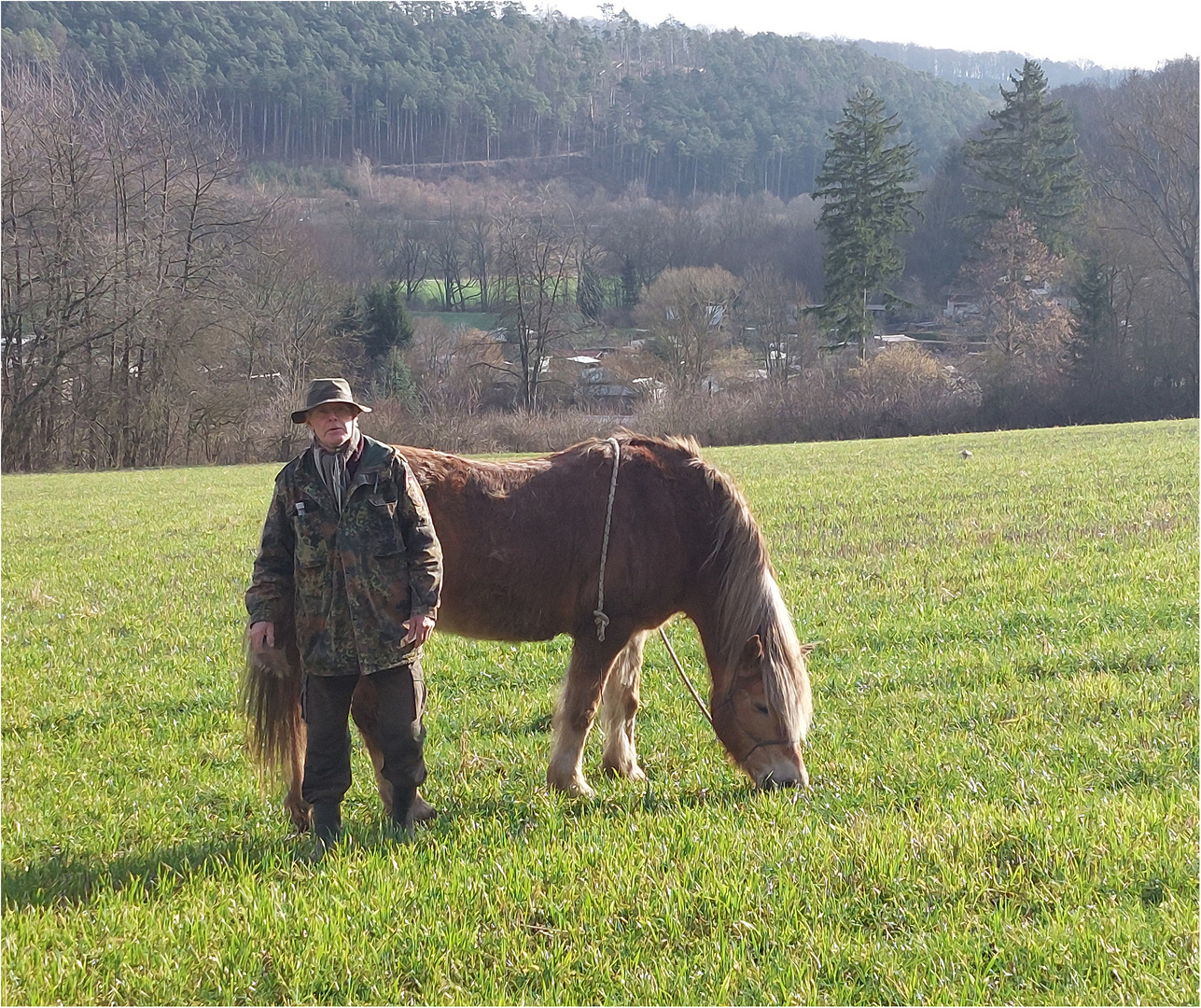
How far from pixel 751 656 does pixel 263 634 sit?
95.4 inches

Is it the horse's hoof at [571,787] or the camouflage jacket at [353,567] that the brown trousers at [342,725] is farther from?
the horse's hoof at [571,787]

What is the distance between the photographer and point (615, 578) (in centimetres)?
541

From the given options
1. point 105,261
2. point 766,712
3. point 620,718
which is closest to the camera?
point 766,712

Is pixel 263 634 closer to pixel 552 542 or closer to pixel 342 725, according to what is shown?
pixel 342 725

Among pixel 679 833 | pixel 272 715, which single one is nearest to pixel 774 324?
pixel 272 715

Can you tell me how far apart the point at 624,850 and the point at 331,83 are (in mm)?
91632

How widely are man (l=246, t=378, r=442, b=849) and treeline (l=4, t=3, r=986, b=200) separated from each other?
5546 centimetres

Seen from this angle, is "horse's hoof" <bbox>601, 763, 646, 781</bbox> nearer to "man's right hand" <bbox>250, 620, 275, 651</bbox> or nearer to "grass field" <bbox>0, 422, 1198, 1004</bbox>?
"grass field" <bbox>0, 422, 1198, 1004</bbox>

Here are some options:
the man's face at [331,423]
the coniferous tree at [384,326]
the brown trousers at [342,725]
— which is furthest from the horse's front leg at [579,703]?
the coniferous tree at [384,326]

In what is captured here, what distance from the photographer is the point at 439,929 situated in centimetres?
356

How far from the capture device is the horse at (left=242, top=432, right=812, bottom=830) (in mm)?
5238

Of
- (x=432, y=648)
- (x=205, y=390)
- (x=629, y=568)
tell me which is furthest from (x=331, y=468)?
(x=205, y=390)

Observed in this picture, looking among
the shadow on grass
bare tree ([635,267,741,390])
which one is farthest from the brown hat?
bare tree ([635,267,741,390])

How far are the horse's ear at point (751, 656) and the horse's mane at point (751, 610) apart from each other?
0.03m
